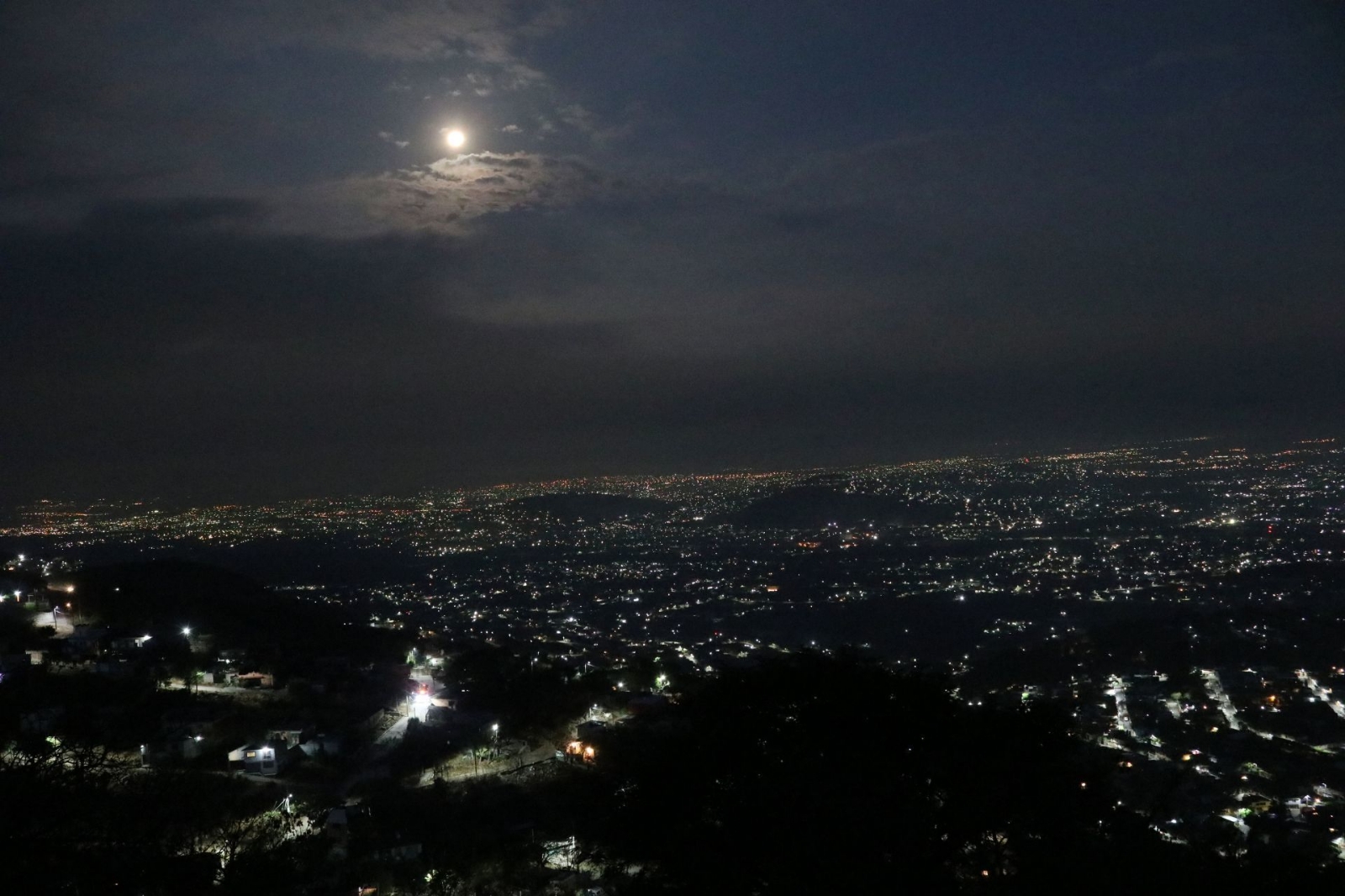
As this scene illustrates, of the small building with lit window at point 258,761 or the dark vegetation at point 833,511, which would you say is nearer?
the small building with lit window at point 258,761

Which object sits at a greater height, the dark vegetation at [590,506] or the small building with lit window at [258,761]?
the dark vegetation at [590,506]

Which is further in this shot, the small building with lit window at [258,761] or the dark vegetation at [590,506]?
the dark vegetation at [590,506]

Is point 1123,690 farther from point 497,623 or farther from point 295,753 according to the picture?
point 497,623

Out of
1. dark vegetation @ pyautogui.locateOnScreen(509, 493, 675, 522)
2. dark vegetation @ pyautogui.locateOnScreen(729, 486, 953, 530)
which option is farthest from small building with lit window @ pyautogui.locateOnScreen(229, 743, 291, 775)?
dark vegetation @ pyautogui.locateOnScreen(509, 493, 675, 522)

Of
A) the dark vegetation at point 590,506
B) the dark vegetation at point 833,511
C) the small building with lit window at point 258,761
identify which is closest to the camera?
the small building with lit window at point 258,761

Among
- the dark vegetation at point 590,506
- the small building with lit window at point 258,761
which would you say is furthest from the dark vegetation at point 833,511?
the small building with lit window at point 258,761

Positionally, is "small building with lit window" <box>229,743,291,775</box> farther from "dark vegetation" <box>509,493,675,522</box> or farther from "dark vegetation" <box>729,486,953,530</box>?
"dark vegetation" <box>509,493,675,522</box>

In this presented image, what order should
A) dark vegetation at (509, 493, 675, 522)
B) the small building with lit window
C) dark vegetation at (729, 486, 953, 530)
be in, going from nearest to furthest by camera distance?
the small building with lit window, dark vegetation at (729, 486, 953, 530), dark vegetation at (509, 493, 675, 522)

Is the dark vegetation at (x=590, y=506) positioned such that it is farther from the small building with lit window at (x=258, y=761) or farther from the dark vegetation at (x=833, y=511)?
the small building with lit window at (x=258, y=761)

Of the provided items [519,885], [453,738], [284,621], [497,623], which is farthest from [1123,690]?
[284,621]

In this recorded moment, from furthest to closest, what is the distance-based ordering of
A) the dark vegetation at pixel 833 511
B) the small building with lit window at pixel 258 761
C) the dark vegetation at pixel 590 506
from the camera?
the dark vegetation at pixel 590 506
the dark vegetation at pixel 833 511
the small building with lit window at pixel 258 761

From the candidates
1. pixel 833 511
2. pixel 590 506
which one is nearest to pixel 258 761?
pixel 833 511
